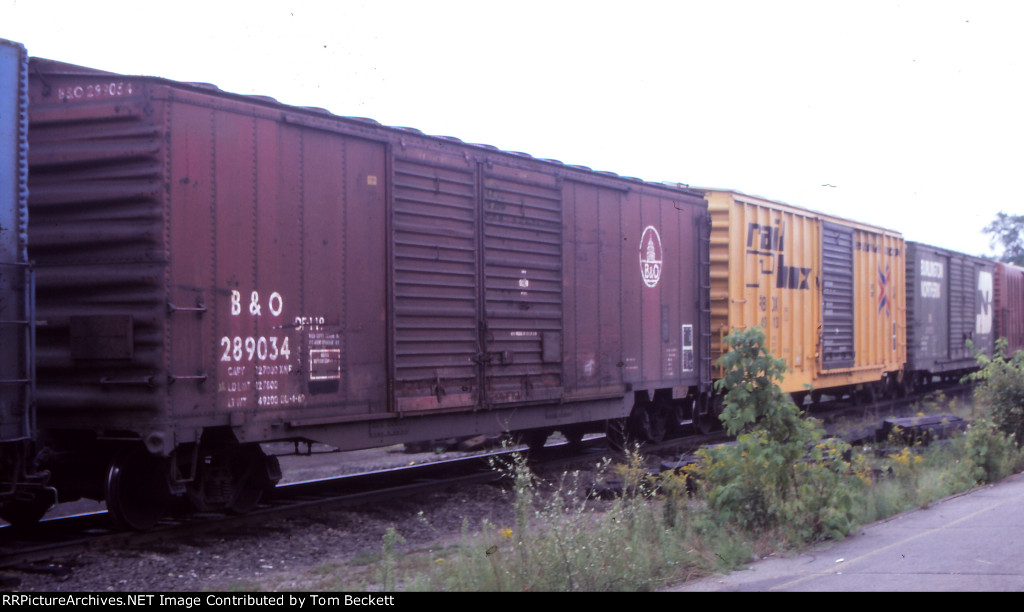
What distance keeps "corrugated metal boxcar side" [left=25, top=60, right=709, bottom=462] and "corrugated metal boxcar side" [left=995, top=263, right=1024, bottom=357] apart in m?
21.1

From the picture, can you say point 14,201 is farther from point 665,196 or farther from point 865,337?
point 865,337

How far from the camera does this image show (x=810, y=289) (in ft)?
52.5

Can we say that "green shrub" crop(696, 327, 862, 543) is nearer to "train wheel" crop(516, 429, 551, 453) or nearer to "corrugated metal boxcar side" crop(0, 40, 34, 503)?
"corrugated metal boxcar side" crop(0, 40, 34, 503)

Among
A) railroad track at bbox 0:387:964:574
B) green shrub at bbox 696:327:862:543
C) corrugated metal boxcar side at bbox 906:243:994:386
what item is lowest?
railroad track at bbox 0:387:964:574

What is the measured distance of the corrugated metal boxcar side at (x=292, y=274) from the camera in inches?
274

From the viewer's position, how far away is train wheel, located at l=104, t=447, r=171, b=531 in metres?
7.14

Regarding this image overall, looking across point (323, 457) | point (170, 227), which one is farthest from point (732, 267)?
point (170, 227)

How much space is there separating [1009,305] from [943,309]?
765cm

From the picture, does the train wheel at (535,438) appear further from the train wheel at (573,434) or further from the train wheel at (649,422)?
the train wheel at (649,422)

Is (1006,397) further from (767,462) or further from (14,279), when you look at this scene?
(14,279)

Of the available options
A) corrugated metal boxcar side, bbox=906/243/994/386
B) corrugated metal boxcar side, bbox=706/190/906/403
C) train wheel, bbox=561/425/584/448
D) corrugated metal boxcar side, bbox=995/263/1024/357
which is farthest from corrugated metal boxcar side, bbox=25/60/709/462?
corrugated metal boxcar side, bbox=995/263/1024/357

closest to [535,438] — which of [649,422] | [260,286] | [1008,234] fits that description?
[649,422]

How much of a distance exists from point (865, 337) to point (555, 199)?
10227mm
